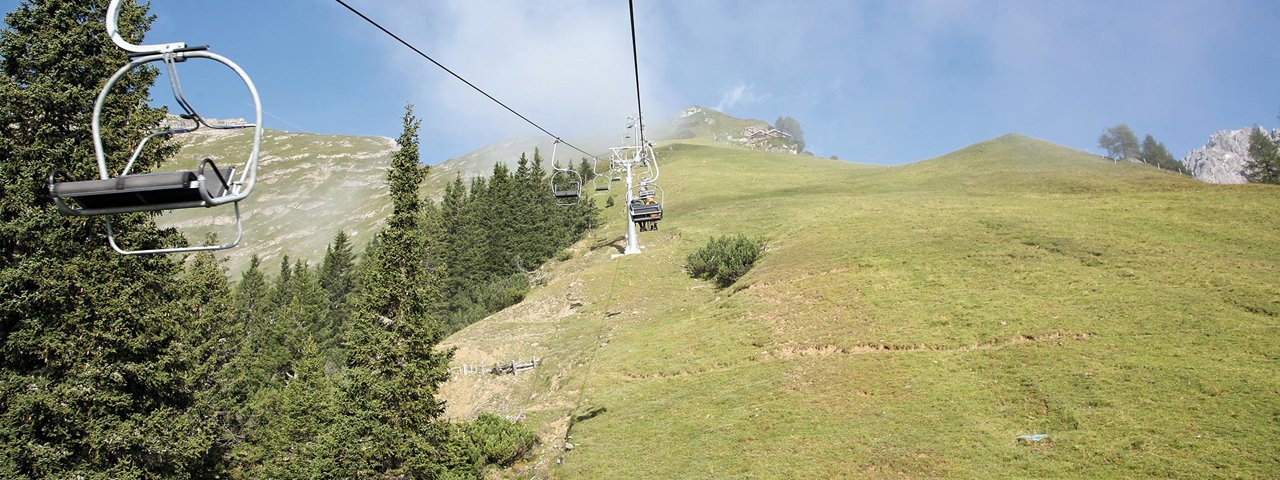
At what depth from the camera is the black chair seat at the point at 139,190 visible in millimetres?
7316

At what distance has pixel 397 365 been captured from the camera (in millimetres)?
26344

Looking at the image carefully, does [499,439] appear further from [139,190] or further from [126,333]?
[139,190]

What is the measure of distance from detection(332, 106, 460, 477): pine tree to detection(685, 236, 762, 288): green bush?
2281cm

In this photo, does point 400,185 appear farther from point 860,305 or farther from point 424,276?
point 860,305

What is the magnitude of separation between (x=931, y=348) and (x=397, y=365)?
2259cm

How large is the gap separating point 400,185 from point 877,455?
22.3 meters

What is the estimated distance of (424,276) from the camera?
2844 centimetres

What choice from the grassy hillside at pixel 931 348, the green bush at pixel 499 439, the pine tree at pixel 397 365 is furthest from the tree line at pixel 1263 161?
the pine tree at pixel 397 365

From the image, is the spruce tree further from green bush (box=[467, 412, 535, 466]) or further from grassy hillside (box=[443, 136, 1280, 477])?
green bush (box=[467, 412, 535, 466])

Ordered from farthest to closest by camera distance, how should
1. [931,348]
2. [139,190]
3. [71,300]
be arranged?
[931,348] → [71,300] → [139,190]

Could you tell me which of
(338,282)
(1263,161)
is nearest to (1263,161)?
(1263,161)

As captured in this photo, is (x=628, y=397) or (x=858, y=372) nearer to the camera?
(x=858, y=372)

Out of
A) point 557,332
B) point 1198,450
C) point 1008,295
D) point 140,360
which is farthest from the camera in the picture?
point 557,332

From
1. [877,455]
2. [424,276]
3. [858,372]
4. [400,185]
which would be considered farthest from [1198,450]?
[400,185]
